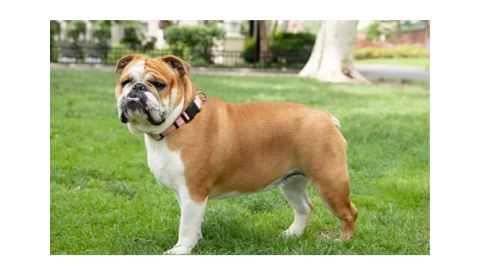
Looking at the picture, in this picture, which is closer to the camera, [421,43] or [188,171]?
[188,171]

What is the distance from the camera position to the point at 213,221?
469 cm

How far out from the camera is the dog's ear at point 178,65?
372 centimetres

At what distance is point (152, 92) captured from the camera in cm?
354

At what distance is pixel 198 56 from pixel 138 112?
62.9ft

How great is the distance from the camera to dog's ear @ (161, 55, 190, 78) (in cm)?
372

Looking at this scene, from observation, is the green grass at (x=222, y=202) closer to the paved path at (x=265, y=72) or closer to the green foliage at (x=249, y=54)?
the paved path at (x=265, y=72)

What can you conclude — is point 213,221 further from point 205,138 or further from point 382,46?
point 382,46

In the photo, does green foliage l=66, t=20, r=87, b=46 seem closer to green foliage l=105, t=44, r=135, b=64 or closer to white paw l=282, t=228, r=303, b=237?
green foliage l=105, t=44, r=135, b=64

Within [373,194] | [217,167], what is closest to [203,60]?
[373,194]

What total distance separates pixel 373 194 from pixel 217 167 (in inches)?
93.0

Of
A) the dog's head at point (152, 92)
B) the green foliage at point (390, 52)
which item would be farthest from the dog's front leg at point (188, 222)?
the green foliage at point (390, 52)

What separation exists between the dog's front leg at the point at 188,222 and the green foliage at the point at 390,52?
87.7ft

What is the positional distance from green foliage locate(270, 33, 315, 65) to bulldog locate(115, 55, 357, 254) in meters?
19.3

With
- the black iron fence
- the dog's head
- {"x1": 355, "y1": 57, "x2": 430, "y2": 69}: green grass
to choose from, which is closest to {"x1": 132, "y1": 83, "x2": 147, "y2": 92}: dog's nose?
the dog's head
